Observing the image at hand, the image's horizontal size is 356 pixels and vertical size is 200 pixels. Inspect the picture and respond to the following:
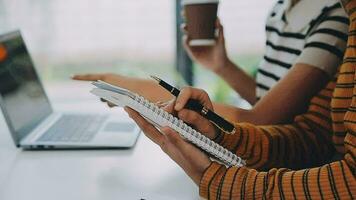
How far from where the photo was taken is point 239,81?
138 cm

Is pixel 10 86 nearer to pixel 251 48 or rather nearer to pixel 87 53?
pixel 87 53

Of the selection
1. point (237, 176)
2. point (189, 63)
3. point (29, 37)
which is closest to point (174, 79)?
Result: point (189, 63)

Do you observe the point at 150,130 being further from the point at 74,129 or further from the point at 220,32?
the point at 220,32

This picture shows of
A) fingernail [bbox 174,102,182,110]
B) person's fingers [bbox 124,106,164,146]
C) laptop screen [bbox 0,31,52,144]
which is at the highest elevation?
fingernail [bbox 174,102,182,110]

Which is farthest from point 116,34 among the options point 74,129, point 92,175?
point 92,175

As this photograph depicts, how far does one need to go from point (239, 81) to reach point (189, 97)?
0.67 m

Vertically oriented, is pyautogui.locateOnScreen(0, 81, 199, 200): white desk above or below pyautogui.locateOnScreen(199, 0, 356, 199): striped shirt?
below

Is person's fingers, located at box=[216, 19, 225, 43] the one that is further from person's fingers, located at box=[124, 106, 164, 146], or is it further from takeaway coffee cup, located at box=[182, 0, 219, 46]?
person's fingers, located at box=[124, 106, 164, 146]

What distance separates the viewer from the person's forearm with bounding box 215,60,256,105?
54.1 inches

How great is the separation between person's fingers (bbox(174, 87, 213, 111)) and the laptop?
0.32 m

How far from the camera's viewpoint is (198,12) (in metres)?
1.12

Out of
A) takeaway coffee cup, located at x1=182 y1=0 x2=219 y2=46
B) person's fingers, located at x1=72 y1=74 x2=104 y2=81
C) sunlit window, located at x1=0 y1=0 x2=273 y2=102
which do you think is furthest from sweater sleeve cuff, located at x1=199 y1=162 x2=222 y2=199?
sunlit window, located at x1=0 y1=0 x2=273 y2=102

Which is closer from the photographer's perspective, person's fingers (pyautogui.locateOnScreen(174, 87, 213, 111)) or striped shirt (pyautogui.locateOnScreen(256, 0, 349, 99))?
person's fingers (pyautogui.locateOnScreen(174, 87, 213, 111))

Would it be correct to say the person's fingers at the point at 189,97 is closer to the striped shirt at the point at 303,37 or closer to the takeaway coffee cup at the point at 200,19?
the striped shirt at the point at 303,37
